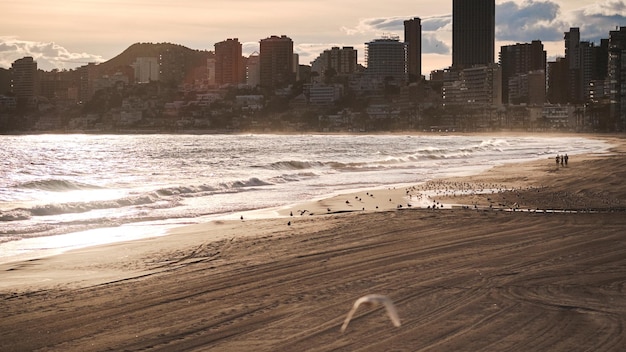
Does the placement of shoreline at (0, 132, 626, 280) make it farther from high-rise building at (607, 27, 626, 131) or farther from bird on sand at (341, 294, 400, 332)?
high-rise building at (607, 27, 626, 131)

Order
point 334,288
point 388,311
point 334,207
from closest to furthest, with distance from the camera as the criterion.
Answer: point 388,311, point 334,288, point 334,207

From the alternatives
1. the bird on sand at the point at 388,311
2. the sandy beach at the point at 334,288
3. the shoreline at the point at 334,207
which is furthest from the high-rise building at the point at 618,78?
the bird on sand at the point at 388,311

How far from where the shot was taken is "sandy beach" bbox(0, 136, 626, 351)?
7379 mm

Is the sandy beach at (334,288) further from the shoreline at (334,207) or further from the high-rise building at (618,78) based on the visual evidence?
the high-rise building at (618,78)

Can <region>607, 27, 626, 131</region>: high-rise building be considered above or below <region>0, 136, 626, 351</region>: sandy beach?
above

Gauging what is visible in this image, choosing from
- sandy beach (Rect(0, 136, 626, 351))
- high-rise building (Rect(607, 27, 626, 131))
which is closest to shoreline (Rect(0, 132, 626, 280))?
sandy beach (Rect(0, 136, 626, 351))

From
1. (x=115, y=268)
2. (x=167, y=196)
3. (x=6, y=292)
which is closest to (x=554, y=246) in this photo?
(x=115, y=268)

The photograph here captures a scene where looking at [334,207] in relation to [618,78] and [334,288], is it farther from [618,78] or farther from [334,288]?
[618,78]

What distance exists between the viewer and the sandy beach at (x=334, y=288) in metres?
7.38

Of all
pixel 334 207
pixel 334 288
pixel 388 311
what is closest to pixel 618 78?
pixel 334 207

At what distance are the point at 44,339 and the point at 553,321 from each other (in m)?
4.88

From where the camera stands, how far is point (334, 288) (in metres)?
9.43

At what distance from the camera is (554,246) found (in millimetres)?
12539

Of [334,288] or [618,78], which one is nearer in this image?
[334,288]
